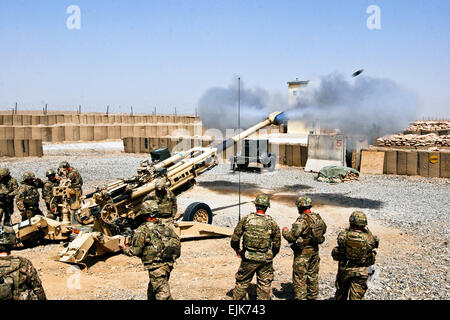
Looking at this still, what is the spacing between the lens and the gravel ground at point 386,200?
721cm

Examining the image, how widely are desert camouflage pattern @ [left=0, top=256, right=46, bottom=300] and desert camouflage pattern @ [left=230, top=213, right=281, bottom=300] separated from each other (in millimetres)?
2666

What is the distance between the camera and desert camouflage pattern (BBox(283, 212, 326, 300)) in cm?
607

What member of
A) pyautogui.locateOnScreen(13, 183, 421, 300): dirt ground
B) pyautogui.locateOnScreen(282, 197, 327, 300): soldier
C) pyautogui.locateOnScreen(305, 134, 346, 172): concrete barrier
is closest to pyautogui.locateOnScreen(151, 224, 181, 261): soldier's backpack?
pyautogui.locateOnScreen(13, 183, 421, 300): dirt ground

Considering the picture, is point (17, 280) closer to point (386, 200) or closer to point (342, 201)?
point (342, 201)

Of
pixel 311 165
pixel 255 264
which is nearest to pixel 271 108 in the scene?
pixel 311 165

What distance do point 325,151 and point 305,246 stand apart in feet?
47.5

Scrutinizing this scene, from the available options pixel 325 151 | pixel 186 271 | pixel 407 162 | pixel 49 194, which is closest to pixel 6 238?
pixel 186 271

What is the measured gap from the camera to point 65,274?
762 centimetres

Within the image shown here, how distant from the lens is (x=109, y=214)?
28.5 ft

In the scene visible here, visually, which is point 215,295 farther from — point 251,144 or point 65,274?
point 251,144

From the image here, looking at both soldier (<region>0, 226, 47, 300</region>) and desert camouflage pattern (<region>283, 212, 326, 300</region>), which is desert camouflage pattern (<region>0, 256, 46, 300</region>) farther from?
desert camouflage pattern (<region>283, 212, 326, 300</region>)

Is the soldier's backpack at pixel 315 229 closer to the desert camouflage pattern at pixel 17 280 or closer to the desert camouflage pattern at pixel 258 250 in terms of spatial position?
the desert camouflage pattern at pixel 258 250

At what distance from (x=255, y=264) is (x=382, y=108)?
1242 centimetres
